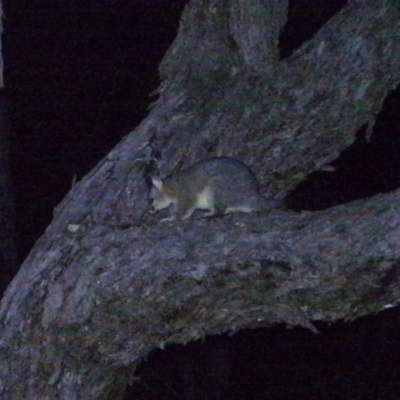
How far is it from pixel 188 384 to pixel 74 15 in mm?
3318

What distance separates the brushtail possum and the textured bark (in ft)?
0.29

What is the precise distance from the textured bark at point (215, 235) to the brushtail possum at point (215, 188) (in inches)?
3.5

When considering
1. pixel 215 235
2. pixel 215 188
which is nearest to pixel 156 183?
pixel 215 188

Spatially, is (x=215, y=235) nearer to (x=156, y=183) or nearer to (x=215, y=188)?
(x=156, y=183)

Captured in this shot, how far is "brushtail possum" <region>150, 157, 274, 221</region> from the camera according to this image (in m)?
4.79

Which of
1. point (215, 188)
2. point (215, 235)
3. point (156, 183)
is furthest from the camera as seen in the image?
point (215, 188)

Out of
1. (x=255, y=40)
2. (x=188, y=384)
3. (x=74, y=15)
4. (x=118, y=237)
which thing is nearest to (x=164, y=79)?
A: (x=255, y=40)

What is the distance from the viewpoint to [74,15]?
29.0ft

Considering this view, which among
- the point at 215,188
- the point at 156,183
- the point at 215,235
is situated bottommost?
the point at 215,235

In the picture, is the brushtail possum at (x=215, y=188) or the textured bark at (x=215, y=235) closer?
the textured bark at (x=215, y=235)

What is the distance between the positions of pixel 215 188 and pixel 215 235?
113 cm

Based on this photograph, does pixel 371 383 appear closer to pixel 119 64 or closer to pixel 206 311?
pixel 119 64

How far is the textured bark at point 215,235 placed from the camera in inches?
151

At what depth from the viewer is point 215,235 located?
4.00 meters
